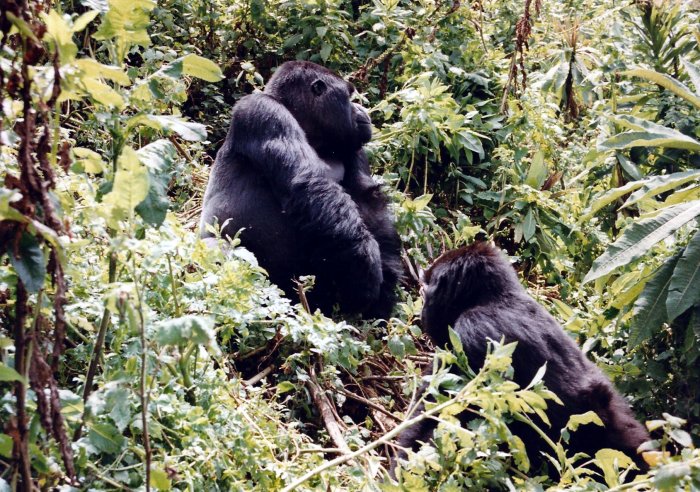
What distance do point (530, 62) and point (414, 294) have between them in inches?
90.3

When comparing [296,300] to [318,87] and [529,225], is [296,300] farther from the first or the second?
[529,225]

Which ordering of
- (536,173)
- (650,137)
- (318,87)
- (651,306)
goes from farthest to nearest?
1. (536,173)
2. (318,87)
3. (650,137)
4. (651,306)

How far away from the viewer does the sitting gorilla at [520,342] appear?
11.6 feet

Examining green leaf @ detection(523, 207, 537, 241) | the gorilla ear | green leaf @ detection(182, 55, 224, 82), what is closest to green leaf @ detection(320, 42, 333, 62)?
the gorilla ear

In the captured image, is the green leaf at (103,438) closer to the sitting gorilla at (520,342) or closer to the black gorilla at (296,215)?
the sitting gorilla at (520,342)

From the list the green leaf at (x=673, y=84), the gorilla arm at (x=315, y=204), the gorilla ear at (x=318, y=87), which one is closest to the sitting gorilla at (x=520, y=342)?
the gorilla arm at (x=315, y=204)

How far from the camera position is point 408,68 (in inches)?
232

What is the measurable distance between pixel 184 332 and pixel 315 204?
2.70 m

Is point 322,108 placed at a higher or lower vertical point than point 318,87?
lower

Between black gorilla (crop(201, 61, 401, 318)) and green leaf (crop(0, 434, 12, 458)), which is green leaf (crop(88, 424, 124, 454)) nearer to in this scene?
green leaf (crop(0, 434, 12, 458))

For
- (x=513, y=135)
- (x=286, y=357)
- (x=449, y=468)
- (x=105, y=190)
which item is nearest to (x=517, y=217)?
(x=513, y=135)

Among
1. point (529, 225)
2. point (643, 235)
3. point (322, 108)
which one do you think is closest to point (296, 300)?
point (322, 108)

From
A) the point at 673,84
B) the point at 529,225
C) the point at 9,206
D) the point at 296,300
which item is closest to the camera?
the point at 9,206

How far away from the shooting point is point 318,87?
5145 mm
